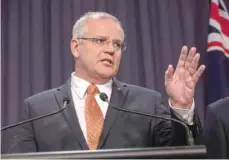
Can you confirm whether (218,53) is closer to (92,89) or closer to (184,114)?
(92,89)

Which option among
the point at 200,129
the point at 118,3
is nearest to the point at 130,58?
the point at 118,3

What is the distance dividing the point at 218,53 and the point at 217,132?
3.31 ft

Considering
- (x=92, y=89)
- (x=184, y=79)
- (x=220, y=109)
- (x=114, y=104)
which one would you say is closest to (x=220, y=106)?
(x=220, y=109)

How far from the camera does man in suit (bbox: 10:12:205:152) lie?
4.76 feet

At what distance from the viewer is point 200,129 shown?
1.41m

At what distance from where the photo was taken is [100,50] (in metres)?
1.71

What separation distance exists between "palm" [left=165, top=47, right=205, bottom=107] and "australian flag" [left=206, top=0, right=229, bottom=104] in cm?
99

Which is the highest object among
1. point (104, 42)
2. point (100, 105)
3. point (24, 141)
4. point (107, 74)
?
point (104, 42)

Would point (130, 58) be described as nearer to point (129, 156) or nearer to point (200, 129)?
point (200, 129)

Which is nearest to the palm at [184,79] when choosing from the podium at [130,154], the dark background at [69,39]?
the podium at [130,154]

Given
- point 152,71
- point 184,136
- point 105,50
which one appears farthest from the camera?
point 152,71

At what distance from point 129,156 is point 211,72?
1.58m

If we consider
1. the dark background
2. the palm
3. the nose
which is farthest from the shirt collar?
the dark background

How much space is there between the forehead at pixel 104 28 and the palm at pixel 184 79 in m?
0.37
